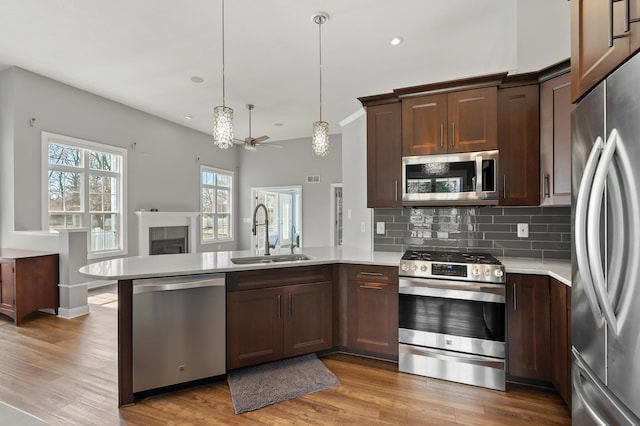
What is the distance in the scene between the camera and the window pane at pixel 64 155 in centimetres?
465

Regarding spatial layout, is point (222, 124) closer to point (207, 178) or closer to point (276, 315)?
point (276, 315)

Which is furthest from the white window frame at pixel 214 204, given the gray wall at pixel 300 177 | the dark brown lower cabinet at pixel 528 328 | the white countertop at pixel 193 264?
the dark brown lower cabinet at pixel 528 328

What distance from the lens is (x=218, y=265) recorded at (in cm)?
234

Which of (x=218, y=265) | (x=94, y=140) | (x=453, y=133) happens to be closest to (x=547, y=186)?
(x=453, y=133)

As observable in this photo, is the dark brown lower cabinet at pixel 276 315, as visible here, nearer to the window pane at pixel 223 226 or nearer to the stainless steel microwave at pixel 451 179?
the stainless steel microwave at pixel 451 179

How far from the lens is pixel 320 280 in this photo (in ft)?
8.84

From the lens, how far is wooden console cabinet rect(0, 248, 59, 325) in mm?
3566

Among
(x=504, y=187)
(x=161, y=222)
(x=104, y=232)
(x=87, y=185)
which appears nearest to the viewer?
(x=504, y=187)

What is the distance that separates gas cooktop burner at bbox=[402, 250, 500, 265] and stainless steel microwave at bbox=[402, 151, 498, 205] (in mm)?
472

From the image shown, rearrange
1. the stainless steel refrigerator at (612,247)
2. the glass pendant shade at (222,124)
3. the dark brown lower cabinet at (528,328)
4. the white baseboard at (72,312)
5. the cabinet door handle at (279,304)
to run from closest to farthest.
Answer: the stainless steel refrigerator at (612,247), the dark brown lower cabinet at (528,328), the cabinet door handle at (279,304), the glass pendant shade at (222,124), the white baseboard at (72,312)

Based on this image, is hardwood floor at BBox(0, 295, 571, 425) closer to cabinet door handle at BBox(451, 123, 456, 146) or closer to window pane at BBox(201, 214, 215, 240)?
cabinet door handle at BBox(451, 123, 456, 146)

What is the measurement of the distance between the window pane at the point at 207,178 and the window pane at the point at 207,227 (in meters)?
0.82

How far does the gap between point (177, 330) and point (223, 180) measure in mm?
6524

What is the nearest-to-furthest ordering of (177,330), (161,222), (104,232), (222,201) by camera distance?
1. (177,330)
2. (104,232)
3. (161,222)
4. (222,201)
